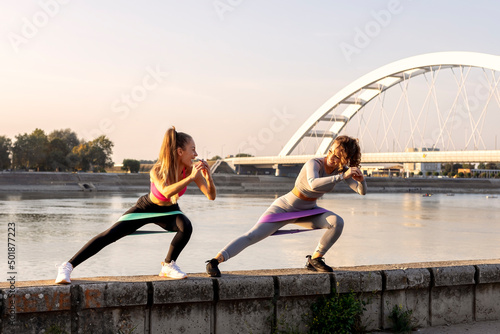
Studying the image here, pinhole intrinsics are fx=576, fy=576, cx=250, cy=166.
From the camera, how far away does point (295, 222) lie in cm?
491

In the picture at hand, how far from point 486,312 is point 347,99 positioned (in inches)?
2562

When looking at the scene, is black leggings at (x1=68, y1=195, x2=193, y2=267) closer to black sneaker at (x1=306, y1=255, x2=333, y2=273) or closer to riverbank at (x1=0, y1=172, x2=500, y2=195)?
black sneaker at (x1=306, y1=255, x2=333, y2=273)

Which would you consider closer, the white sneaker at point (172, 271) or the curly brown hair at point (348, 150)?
the white sneaker at point (172, 271)

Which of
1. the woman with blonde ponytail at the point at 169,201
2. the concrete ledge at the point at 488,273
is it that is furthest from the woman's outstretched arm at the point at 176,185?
the concrete ledge at the point at 488,273

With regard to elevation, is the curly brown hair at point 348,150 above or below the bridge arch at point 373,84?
below

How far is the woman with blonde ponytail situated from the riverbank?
49.1 metres

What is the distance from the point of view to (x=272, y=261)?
33.1ft

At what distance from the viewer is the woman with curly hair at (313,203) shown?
4.77 m

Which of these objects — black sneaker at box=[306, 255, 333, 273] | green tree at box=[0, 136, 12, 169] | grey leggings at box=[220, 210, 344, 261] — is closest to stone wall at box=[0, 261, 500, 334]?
black sneaker at box=[306, 255, 333, 273]

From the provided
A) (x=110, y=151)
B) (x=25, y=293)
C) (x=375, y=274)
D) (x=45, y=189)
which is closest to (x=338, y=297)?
(x=375, y=274)

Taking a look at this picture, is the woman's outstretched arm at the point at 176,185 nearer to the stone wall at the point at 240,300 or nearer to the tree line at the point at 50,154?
the stone wall at the point at 240,300

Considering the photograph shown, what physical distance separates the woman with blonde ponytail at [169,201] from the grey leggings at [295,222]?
1.45 feet

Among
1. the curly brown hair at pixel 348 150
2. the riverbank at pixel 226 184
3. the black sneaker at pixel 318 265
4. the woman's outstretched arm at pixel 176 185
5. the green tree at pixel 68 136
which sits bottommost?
the riverbank at pixel 226 184

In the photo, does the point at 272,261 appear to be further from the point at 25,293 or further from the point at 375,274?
the point at 25,293
